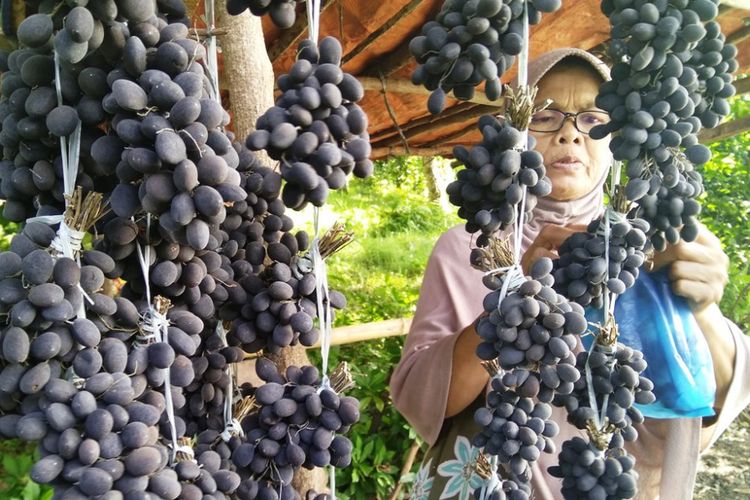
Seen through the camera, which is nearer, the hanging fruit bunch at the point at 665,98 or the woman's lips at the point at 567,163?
the hanging fruit bunch at the point at 665,98

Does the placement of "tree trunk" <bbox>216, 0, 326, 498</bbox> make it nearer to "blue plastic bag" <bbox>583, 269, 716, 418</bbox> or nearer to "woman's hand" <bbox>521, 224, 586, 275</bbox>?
"woman's hand" <bbox>521, 224, 586, 275</bbox>

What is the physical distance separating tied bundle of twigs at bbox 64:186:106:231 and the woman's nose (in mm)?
855

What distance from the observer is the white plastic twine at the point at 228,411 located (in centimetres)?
68

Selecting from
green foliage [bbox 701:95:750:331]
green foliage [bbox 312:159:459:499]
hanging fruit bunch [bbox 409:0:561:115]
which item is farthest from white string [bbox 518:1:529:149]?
green foliage [bbox 701:95:750:331]

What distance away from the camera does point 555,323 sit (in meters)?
0.64

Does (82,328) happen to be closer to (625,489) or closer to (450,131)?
(625,489)

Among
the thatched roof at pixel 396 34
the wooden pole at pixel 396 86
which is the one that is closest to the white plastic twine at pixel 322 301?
the thatched roof at pixel 396 34

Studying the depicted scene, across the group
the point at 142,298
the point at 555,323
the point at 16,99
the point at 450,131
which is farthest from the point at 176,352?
the point at 450,131

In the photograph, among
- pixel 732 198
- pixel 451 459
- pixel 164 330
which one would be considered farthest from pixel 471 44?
pixel 732 198

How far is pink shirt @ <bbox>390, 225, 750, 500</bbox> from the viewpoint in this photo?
0.91m

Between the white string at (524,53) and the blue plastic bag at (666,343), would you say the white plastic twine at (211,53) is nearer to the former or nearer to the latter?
the white string at (524,53)

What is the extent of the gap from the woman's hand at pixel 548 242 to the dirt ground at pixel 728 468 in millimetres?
3155

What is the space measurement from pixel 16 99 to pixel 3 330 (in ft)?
0.75

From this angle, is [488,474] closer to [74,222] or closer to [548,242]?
[548,242]
